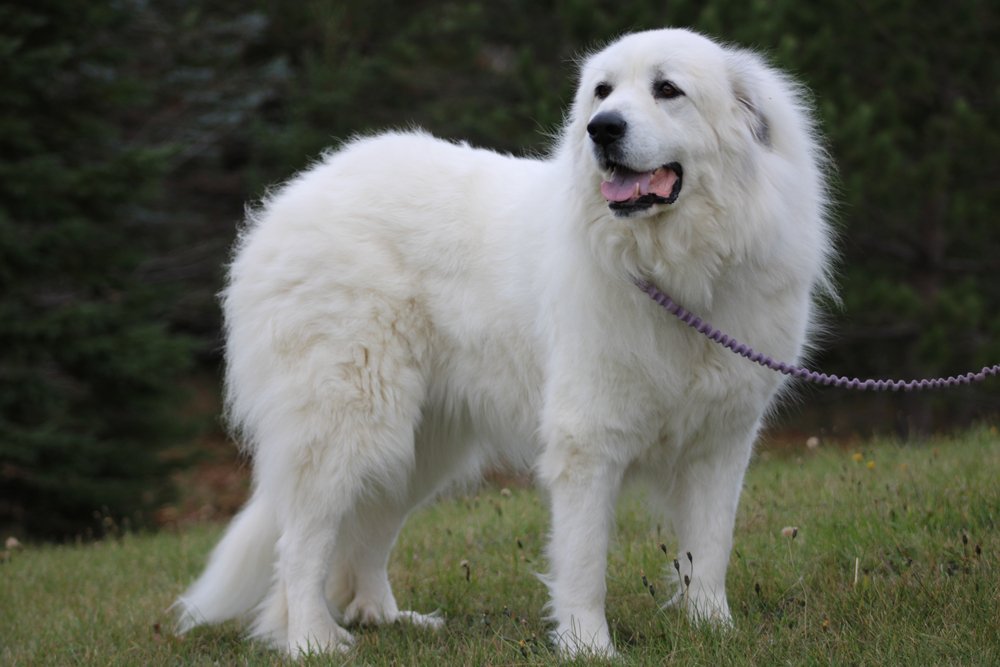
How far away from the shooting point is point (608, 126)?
130 inches

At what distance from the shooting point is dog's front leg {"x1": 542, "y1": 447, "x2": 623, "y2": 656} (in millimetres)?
3559

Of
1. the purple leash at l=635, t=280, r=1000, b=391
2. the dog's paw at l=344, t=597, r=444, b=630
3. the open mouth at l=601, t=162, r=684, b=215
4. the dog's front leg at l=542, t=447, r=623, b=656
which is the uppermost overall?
the open mouth at l=601, t=162, r=684, b=215

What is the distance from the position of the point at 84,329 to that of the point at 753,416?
6.70m

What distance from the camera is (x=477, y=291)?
13.1 ft

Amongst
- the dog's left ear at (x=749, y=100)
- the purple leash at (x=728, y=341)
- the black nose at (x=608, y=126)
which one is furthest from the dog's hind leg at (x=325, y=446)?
the dog's left ear at (x=749, y=100)

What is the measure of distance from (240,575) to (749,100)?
101 inches

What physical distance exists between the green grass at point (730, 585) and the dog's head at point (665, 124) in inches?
53.7

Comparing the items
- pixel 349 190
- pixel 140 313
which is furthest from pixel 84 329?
pixel 349 190

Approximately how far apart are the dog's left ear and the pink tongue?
1.07 ft

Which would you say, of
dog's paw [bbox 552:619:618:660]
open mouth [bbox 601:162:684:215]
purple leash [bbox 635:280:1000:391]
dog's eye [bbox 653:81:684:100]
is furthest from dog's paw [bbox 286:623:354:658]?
dog's eye [bbox 653:81:684:100]

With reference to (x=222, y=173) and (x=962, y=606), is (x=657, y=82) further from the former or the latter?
(x=222, y=173)

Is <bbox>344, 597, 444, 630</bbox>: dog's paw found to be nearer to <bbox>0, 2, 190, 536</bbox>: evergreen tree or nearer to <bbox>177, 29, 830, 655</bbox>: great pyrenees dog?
<bbox>177, 29, 830, 655</bbox>: great pyrenees dog

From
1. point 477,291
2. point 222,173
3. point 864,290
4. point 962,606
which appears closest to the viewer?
point 962,606

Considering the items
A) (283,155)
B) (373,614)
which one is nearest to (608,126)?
(373,614)
